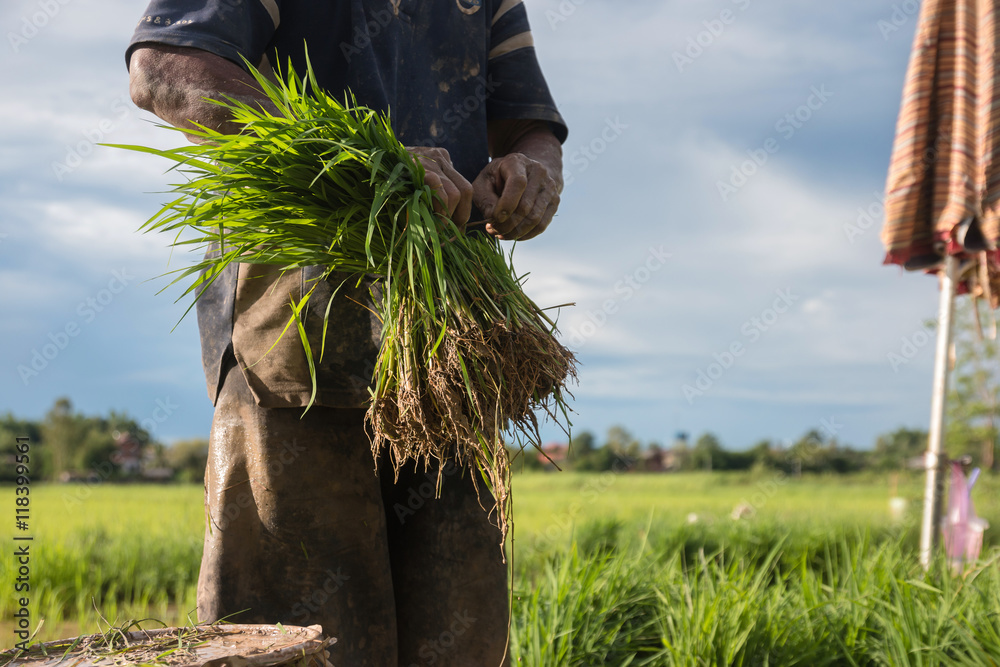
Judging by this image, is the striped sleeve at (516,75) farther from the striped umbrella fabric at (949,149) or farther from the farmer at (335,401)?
the striped umbrella fabric at (949,149)

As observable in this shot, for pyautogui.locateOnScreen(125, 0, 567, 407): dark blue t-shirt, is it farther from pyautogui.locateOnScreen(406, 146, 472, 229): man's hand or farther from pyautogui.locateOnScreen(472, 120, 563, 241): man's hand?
pyautogui.locateOnScreen(472, 120, 563, 241): man's hand

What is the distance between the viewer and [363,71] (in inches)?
69.3

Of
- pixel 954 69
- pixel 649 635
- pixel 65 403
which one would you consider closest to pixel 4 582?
pixel 649 635

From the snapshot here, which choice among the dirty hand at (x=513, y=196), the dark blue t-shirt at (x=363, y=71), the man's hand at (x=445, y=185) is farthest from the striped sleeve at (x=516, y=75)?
the man's hand at (x=445, y=185)

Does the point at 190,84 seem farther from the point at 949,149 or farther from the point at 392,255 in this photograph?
the point at 949,149

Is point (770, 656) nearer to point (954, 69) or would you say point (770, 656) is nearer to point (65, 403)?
point (954, 69)

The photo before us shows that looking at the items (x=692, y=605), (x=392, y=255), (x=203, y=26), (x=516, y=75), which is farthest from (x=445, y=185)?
(x=692, y=605)

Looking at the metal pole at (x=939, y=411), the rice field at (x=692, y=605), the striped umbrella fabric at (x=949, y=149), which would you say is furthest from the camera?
the metal pole at (x=939, y=411)

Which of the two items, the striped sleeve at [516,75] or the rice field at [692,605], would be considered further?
the rice field at [692,605]

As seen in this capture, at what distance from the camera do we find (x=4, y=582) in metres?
4.09

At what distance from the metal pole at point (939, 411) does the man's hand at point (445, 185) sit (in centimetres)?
Result: 372

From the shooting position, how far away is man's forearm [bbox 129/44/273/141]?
1474 millimetres

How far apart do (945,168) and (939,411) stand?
55.7 inches

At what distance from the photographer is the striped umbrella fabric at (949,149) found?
12.9 ft
